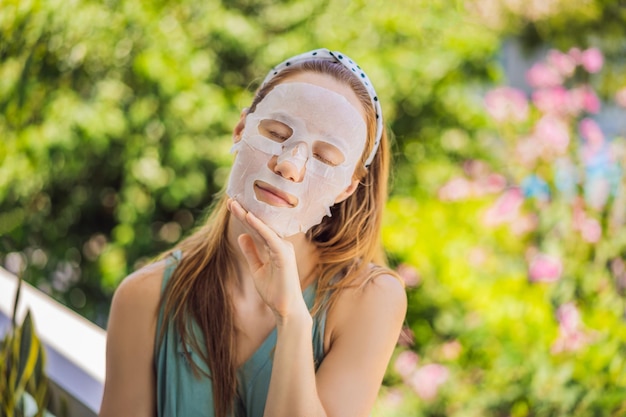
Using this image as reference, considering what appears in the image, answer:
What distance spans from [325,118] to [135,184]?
1779 millimetres

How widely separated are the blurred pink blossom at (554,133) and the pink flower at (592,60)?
0.79 feet

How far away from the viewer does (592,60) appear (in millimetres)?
2553

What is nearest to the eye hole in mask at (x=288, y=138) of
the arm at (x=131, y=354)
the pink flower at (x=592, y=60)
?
the arm at (x=131, y=354)

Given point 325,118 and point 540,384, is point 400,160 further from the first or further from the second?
point 325,118

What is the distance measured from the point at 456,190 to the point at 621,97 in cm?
64

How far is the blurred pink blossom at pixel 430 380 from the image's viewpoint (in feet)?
7.39

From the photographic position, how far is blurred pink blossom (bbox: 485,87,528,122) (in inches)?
99.7

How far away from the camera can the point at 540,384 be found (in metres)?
2.12

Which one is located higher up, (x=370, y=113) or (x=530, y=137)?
(x=370, y=113)

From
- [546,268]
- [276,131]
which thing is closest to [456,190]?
[546,268]

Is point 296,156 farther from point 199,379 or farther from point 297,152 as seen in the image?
point 199,379

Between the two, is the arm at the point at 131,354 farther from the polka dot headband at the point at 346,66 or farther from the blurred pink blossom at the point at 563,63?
the blurred pink blossom at the point at 563,63

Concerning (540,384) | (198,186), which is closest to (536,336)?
(540,384)

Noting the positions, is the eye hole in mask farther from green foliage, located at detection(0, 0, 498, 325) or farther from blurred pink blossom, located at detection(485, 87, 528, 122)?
blurred pink blossom, located at detection(485, 87, 528, 122)
